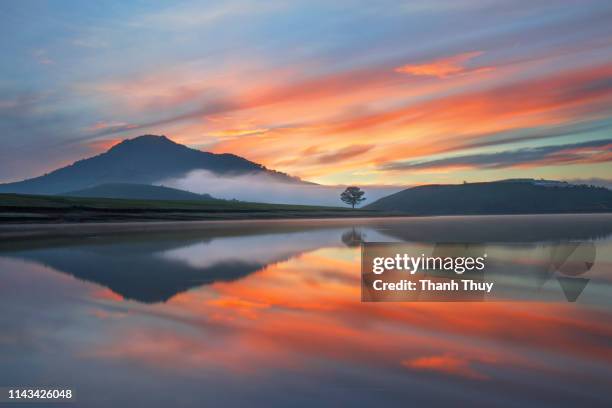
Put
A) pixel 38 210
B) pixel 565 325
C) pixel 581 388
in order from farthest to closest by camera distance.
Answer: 1. pixel 38 210
2. pixel 565 325
3. pixel 581 388

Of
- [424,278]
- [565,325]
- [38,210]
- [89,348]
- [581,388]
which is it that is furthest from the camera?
[38,210]

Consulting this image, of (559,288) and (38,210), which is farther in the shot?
(38,210)

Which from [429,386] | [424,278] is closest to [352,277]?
[424,278]

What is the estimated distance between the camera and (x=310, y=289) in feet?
59.0

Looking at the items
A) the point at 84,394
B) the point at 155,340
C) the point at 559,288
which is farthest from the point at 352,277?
the point at 84,394

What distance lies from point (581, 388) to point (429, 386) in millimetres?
2609

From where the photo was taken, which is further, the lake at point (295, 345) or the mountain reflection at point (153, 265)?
the mountain reflection at point (153, 265)

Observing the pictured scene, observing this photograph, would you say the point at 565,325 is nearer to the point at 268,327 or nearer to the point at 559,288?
the point at 559,288

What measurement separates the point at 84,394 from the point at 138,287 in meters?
10.9

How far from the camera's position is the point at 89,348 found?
1048 centimetres

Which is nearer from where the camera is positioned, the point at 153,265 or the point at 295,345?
the point at 295,345

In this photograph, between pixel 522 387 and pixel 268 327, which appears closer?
pixel 522 387

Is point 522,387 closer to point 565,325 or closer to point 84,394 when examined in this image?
point 565,325

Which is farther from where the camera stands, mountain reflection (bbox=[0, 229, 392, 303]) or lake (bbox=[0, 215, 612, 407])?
mountain reflection (bbox=[0, 229, 392, 303])
